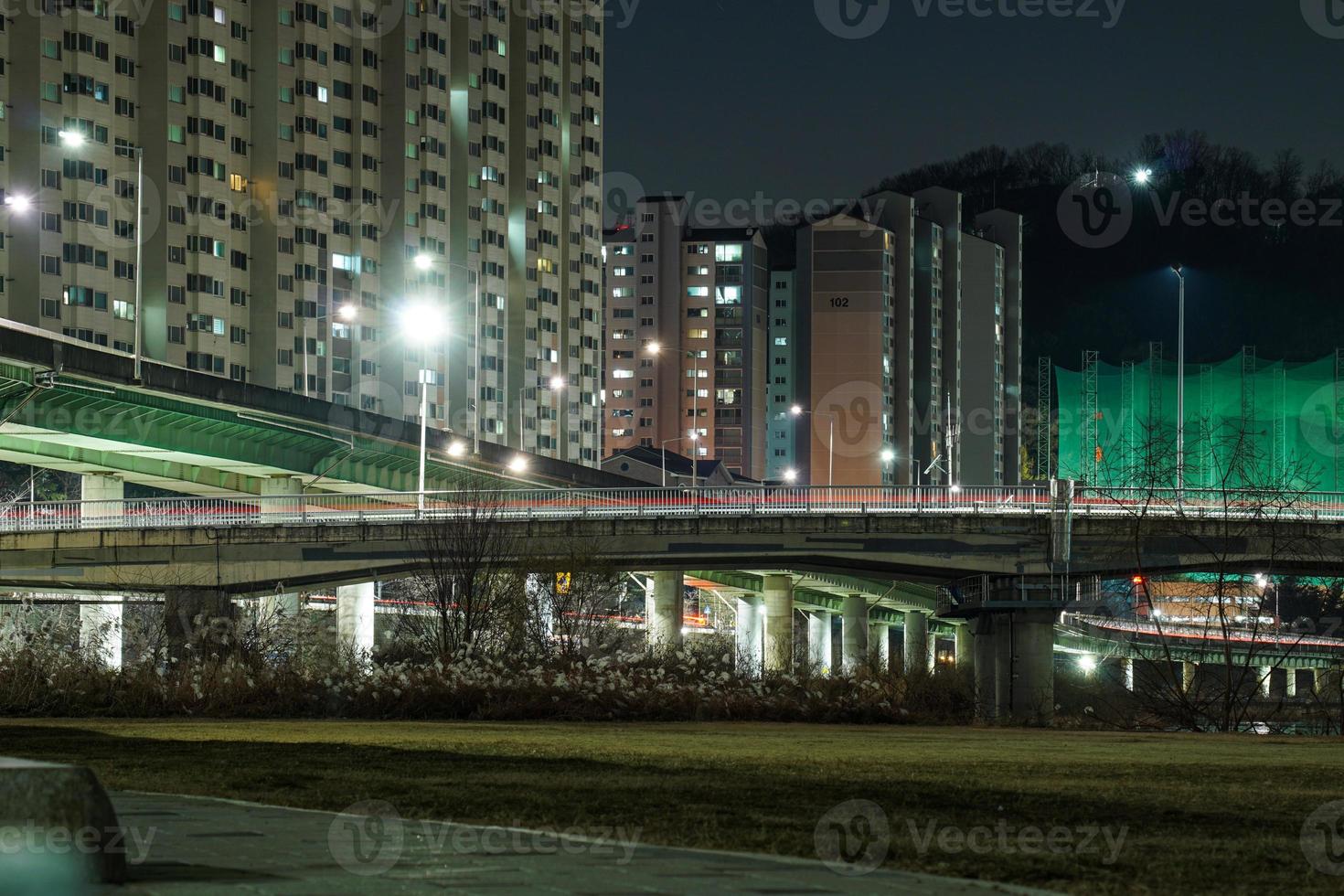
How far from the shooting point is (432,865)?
8.71 meters

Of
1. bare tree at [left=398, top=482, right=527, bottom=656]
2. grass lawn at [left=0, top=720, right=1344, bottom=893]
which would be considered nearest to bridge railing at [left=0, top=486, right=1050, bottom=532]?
bare tree at [left=398, top=482, right=527, bottom=656]

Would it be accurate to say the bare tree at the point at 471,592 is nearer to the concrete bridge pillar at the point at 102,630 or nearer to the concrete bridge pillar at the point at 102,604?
the concrete bridge pillar at the point at 102,630

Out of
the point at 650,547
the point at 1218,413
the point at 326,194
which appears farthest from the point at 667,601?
the point at 326,194

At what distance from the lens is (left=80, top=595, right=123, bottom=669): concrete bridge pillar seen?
35.3m

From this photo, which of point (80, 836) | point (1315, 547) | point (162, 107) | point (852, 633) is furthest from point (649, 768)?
point (162, 107)

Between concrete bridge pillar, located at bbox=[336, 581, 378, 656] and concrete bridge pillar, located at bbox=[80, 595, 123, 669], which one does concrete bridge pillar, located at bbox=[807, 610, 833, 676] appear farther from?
concrete bridge pillar, located at bbox=[80, 595, 123, 669]

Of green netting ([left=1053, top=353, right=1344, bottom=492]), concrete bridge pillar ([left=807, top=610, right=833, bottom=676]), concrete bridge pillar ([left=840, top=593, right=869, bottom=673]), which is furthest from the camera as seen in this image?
concrete bridge pillar ([left=807, top=610, right=833, bottom=676])

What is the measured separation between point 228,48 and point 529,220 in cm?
4303

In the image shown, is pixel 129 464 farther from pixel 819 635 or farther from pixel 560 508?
pixel 819 635

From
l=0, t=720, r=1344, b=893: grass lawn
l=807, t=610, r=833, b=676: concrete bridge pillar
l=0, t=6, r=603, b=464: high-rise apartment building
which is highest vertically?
l=0, t=6, r=603, b=464: high-rise apartment building

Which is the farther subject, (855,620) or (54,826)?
(855,620)

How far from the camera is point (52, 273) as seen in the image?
116 meters

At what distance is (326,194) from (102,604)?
82.5 meters

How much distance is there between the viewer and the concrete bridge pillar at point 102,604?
41.0 metres
